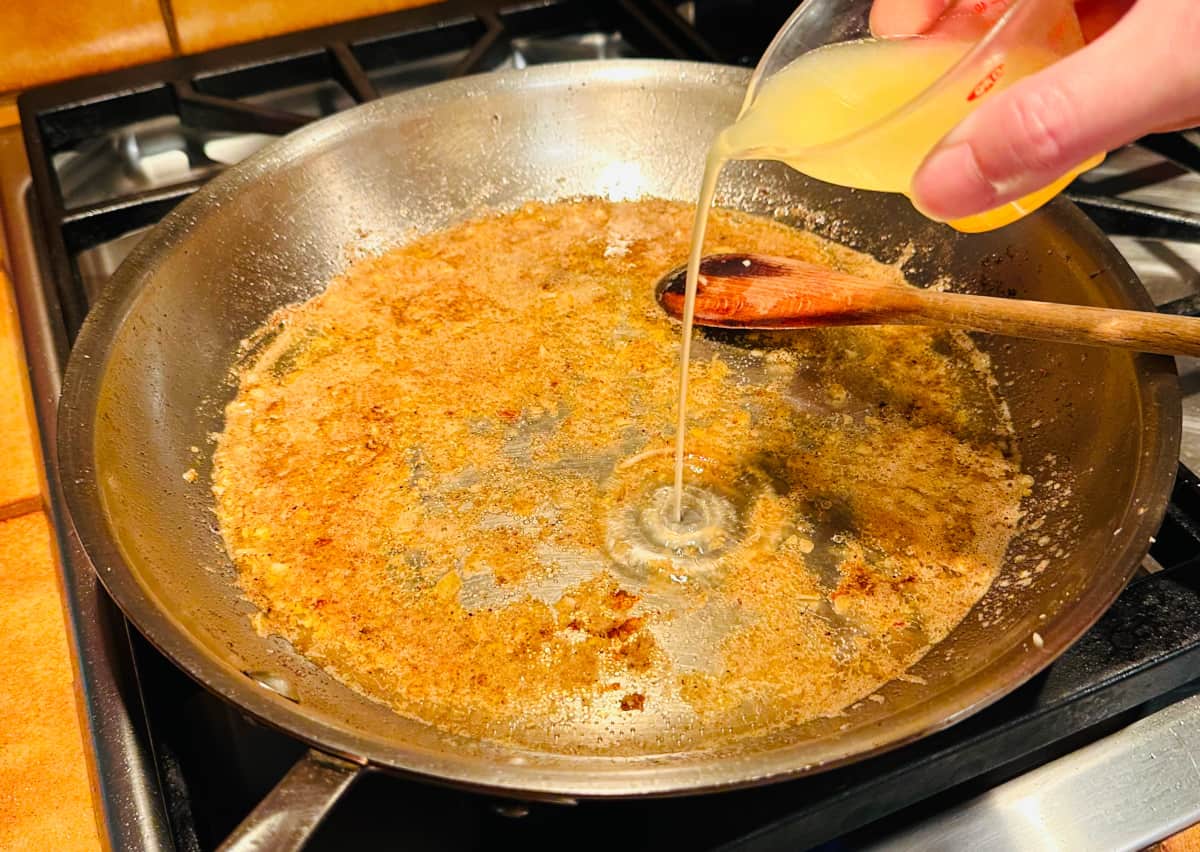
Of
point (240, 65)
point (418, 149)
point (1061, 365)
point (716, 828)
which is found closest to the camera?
point (716, 828)

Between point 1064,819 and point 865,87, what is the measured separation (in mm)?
614

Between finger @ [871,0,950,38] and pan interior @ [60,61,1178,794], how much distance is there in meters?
0.29

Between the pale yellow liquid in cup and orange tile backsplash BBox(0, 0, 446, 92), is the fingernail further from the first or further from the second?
orange tile backsplash BBox(0, 0, 446, 92)

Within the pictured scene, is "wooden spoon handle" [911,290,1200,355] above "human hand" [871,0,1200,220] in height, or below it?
below

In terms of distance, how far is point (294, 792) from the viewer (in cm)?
62

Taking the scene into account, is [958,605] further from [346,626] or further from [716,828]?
[346,626]

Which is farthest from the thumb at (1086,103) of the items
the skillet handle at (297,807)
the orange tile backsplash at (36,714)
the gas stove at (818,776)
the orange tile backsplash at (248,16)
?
the orange tile backsplash at (248,16)

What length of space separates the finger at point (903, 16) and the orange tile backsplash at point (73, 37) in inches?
43.7

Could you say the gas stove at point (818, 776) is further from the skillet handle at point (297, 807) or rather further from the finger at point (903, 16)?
the finger at point (903, 16)

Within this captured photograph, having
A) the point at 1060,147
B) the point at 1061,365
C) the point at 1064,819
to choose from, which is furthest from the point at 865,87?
the point at 1064,819

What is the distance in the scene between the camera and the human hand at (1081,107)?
1.94 feet

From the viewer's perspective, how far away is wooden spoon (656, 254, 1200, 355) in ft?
2.76

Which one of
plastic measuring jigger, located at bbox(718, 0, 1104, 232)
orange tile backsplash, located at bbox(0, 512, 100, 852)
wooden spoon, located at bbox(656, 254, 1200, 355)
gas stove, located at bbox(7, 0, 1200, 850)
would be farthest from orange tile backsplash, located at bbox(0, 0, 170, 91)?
plastic measuring jigger, located at bbox(718, 0, 1104, 232)

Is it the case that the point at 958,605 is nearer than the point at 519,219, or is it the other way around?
the point at 958,605
